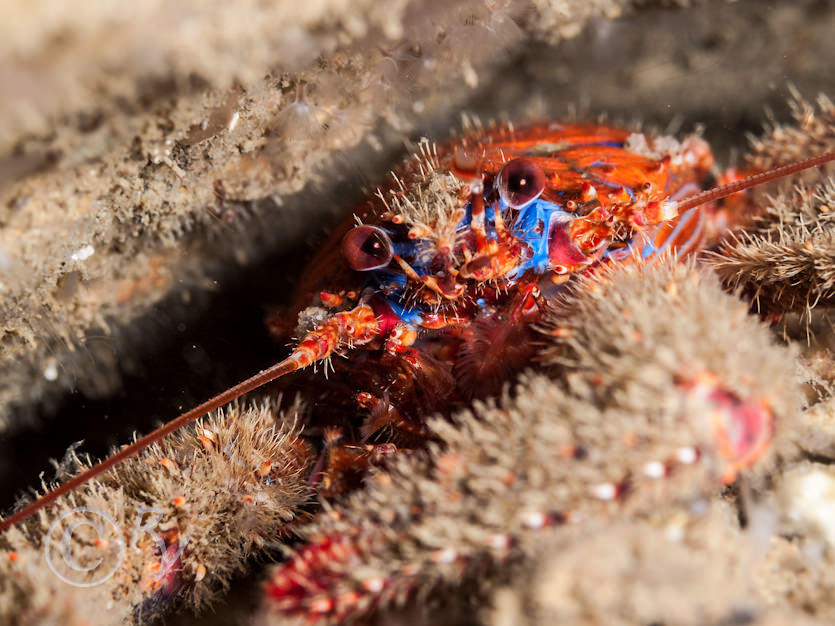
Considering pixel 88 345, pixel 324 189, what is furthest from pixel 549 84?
pixel 88 345

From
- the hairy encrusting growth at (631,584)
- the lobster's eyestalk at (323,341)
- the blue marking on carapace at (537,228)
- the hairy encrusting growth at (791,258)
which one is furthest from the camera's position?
the hairy encrusting growth at (791,258)

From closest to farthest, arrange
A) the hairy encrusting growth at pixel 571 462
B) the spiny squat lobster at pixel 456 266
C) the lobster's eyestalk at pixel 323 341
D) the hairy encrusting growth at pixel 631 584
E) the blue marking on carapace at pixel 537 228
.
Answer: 1. the hairy encrusting growth at pixel 631 584
2. the hairy encrusting growth at pixel 571 462
3. the lobster's eyestalk at pixel 323 341
4. the spiny squat lobster at pixel 456 266
5. the blue marking on carapace at pixel 537 228

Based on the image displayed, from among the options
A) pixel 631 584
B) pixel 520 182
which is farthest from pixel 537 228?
pixel 631 584

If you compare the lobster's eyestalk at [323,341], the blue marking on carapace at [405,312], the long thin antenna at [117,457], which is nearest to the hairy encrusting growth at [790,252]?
the blue marking on carapace at [405,312]

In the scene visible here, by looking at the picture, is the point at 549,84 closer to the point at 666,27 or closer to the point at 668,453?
the point at 666,27

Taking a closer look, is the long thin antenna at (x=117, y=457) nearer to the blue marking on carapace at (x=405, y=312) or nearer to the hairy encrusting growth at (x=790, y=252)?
the blue marking on carapace at (x=405, y=312)

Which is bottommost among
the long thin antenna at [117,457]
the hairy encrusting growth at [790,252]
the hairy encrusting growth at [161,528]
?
the hairy encrusting growth at [790,252]

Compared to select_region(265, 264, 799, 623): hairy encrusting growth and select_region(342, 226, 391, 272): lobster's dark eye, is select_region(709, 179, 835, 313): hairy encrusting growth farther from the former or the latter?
select_region(342, 226, 391, 272): lobster's dark eye

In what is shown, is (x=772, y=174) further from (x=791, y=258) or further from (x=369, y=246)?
(x=369, y=246)
